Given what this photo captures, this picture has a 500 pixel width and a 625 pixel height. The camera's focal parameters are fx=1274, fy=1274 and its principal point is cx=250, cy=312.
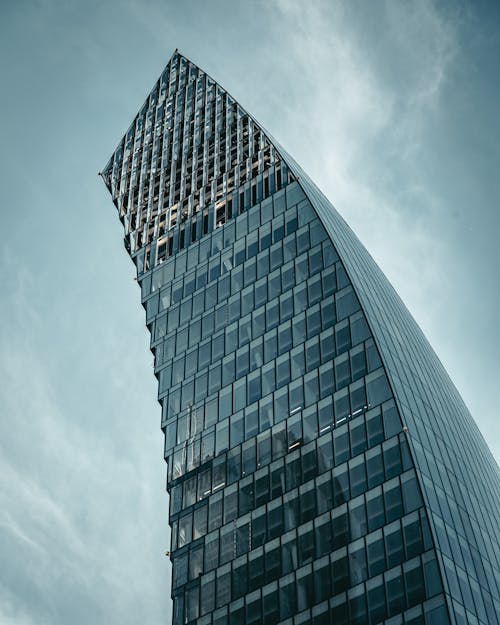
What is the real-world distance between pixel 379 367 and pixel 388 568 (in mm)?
19569

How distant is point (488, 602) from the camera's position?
9844 cm

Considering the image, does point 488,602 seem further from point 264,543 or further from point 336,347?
point 336,347

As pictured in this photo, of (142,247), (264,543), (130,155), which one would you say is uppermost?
(130,155)

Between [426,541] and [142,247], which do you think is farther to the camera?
[142,247]

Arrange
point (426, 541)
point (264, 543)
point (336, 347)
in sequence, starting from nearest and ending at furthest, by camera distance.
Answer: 1. point (426, 541)
2. point (264, 543)
3. point (336, 347)

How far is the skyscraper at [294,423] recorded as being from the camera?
322 feet

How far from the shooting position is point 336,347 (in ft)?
373

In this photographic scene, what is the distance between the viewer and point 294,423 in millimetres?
111312

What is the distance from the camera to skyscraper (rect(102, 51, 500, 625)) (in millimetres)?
98250

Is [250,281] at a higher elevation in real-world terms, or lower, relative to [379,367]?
higher

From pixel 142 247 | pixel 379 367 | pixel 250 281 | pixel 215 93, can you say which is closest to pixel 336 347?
pixel 379 367

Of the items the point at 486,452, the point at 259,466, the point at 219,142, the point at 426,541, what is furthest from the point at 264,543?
the point at 219,142

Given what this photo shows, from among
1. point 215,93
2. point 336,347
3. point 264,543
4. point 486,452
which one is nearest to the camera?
point 264,543

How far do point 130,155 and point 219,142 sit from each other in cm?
1851
